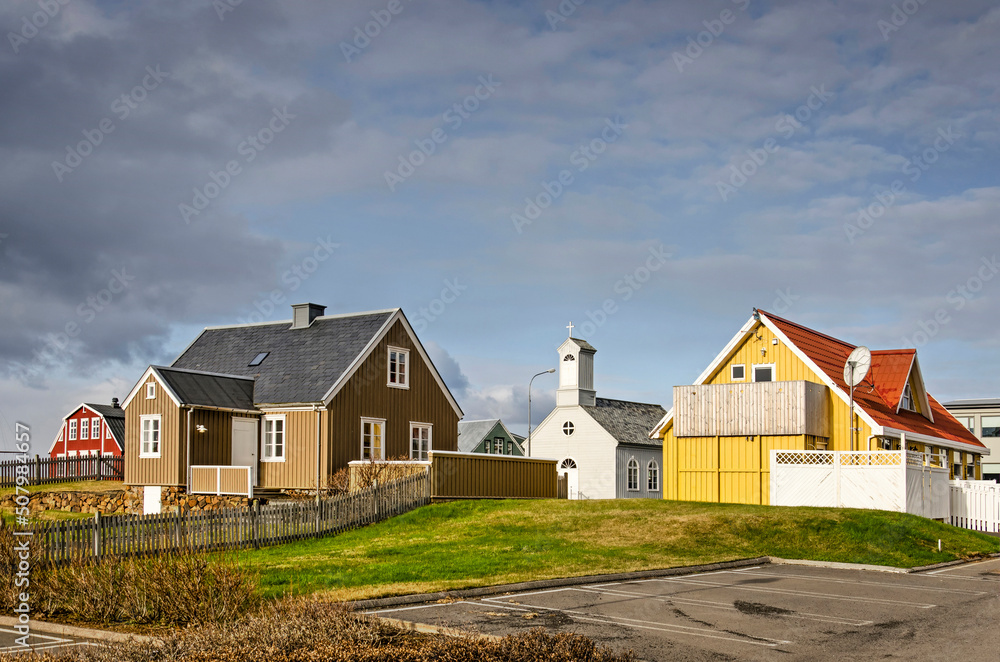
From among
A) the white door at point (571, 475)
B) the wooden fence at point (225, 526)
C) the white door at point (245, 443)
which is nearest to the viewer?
the wooden fence at point (225, 526)

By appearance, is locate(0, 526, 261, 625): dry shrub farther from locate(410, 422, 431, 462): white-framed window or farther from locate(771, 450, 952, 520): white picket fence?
locate(410, 422, 431, 462): white-framed window

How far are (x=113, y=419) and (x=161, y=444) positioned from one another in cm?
3759

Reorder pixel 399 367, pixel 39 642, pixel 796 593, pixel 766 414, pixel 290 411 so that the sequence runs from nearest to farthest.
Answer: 1. pixel 39 642
2. pixel 796 593
3. pixel 766 414
4. pixel 290 411
5. pixel 399 367

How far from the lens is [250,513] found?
22375 millimetres

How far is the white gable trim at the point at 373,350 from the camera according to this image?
34812 millimetres

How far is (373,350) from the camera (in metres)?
36.8

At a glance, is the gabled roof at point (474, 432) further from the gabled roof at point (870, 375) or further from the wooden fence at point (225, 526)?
the wooden fence at point (225, 526)

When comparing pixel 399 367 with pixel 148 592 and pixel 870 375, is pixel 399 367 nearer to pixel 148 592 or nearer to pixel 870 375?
pixel 870 375

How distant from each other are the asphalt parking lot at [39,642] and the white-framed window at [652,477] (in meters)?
45.5

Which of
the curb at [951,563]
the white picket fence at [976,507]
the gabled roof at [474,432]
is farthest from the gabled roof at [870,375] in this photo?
the gabled roof at [474,432]

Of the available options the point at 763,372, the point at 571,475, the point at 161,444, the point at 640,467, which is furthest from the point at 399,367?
the point at 640,467

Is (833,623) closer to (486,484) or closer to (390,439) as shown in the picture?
(486,484)

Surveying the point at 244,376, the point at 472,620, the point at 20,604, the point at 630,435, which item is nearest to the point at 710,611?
the point at 472,620

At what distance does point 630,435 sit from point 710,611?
40985 mm
